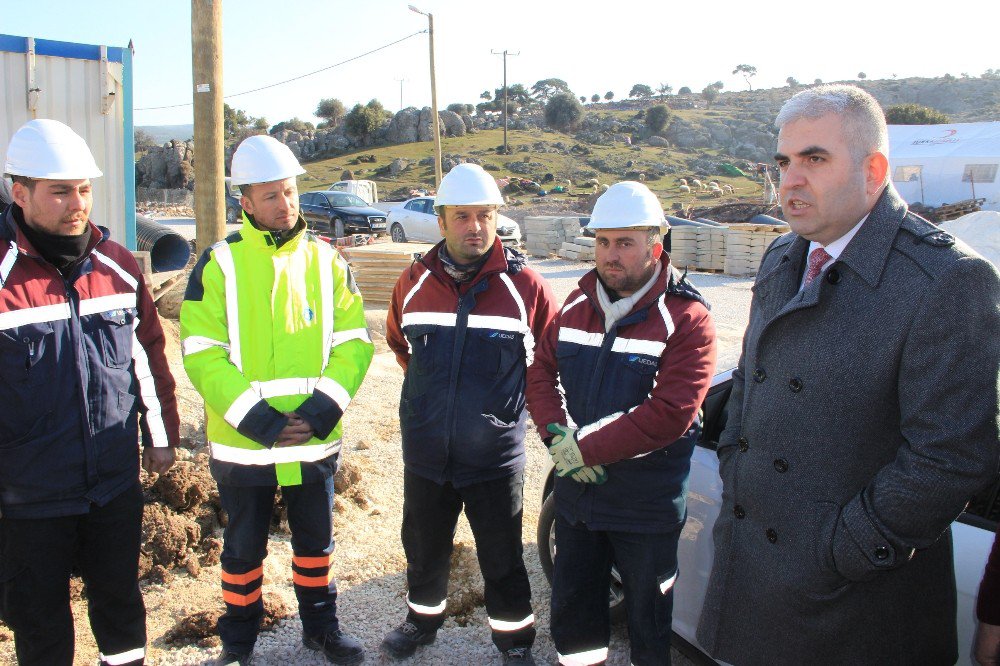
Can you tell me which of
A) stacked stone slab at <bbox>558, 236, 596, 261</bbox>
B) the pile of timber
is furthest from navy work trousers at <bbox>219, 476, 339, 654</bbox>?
stacked stone slab at <bbox>558, 236, 596, 261</bbox>

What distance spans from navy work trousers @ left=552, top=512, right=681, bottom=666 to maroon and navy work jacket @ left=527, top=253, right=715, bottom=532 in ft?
0.29

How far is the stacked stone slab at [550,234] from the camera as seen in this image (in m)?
21.0

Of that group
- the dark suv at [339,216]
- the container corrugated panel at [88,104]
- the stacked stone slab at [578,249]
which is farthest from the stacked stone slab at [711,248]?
the container corrugated panel at [88,104]

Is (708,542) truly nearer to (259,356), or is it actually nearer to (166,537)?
(259,356)

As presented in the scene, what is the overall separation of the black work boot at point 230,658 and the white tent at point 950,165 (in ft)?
97.6

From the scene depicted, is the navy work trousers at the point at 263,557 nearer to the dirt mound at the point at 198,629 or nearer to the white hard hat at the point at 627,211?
the dirt mound at the point at 198,629

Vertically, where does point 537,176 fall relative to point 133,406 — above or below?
above

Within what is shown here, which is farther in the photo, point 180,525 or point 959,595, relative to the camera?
point 180,525

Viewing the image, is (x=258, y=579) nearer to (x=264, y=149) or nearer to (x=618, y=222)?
(x=264, y=149)

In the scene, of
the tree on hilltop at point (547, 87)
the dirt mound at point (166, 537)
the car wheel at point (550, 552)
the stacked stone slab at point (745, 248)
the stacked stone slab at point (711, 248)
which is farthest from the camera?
the tree on hilltop at point (547, 87)

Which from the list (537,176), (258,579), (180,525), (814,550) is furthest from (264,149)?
(537,176)

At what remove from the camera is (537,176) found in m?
52.1

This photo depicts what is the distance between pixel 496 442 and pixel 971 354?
1875 mm

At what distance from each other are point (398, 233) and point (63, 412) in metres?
20.6
